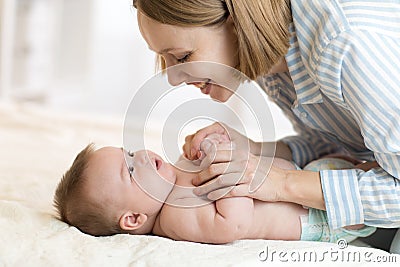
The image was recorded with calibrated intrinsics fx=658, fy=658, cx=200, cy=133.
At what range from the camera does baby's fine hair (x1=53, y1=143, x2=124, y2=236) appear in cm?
128

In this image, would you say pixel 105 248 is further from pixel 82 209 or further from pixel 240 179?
pixel 240 179

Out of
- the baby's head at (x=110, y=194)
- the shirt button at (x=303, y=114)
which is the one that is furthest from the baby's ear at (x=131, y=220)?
the shirt button at (x=303, y=114)

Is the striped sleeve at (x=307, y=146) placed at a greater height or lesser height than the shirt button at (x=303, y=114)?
lesser

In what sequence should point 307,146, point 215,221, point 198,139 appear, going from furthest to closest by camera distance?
point 307,146 → point 198,139 → point 215,221

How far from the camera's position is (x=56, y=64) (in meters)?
3.88

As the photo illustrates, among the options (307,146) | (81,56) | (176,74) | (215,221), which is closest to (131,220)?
(215,221)

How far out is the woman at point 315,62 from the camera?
1207mm

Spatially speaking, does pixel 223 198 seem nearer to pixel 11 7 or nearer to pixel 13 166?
pixel 13 166

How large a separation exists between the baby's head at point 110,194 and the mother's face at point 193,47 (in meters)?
0.22

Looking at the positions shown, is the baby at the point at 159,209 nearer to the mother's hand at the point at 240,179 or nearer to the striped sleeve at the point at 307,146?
the mother's hand at the point at 240,179

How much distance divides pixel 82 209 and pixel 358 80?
581 millimetres

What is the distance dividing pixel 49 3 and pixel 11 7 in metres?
0.38

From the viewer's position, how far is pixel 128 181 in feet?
4.27

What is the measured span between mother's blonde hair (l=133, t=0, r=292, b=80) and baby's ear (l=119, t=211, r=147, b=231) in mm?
386
